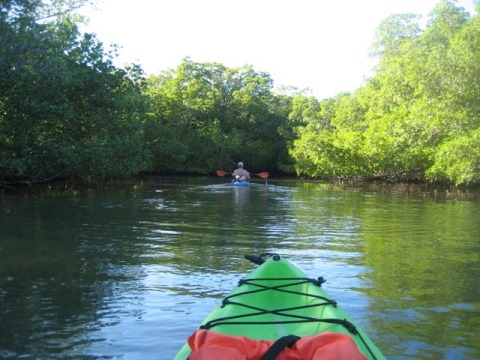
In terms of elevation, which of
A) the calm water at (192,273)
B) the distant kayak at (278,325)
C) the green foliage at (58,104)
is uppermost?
the green foliage at (58,104)

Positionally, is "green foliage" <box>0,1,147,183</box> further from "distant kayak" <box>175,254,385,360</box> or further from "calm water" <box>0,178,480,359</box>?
"distant kayak" <box>175,254,385,360</box>

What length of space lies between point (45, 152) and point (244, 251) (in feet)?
36.5

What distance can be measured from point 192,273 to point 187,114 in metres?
37.8

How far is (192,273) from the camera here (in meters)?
6.65

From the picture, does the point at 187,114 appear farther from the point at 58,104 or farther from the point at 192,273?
the point at 192,273

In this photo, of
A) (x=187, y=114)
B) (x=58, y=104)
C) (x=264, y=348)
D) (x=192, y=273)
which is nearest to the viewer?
(x=264, y=348)

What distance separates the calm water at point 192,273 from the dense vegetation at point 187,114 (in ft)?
13.1

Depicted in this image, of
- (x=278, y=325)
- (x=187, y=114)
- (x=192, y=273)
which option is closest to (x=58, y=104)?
(x=192, y=273)

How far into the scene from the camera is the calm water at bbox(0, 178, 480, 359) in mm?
4336

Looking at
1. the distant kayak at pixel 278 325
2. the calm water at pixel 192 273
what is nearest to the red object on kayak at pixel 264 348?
the distant kayak at pixel 278 325

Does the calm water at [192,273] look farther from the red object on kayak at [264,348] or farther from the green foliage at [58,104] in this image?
the green foliage at [58,104]

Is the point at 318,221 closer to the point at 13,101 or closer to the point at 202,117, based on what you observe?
the point at 13,101

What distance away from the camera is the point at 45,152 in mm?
16891

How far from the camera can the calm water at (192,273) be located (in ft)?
14.2
